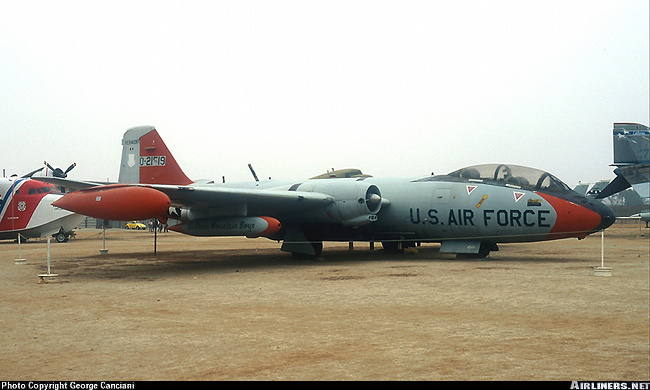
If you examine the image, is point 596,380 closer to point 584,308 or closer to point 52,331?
point 584,308

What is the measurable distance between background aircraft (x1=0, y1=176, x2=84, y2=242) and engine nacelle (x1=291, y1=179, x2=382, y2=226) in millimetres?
16416

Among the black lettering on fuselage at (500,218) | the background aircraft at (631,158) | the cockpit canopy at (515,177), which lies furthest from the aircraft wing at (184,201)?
the background aircraft at (631,158)

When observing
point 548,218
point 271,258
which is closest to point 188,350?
point 548,218

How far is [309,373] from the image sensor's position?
4391 mm

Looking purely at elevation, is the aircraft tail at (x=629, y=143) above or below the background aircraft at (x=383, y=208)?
above

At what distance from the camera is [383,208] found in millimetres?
15273

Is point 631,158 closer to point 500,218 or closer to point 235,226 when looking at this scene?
point 500,218

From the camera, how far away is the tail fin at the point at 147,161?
18.9 metres

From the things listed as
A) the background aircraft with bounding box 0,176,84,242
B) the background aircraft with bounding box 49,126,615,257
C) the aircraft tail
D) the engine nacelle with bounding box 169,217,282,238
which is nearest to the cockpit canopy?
the background aircraft with bounding box 49,126,615,257

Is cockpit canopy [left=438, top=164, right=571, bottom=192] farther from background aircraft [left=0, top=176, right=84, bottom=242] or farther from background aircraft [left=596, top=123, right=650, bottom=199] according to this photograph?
background aircraft [left=0, top=176, right=84, bottom=242]

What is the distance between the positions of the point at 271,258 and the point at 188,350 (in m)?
11.3

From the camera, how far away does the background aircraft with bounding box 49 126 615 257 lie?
12062 mm

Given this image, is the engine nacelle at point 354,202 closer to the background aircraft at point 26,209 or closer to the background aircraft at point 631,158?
the background aircraft at point 631,158

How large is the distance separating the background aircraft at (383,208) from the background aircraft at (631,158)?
1146 millimetres
